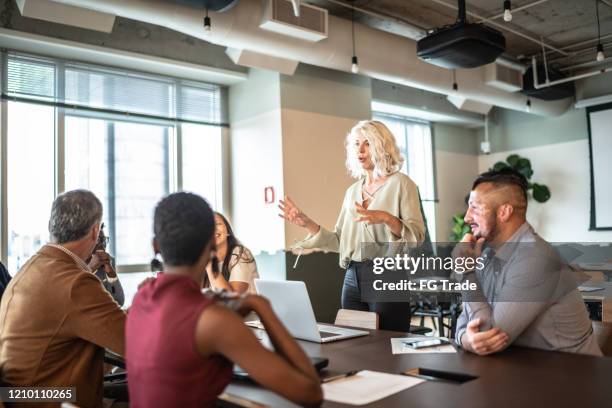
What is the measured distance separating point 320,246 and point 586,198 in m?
6.70

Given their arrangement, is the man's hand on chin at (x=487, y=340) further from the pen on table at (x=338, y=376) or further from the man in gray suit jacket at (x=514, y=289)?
the pen on table at (x=338, y=376)

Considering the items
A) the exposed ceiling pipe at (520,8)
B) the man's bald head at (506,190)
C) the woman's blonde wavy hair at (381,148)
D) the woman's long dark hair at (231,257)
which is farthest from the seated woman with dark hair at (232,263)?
the exposed ceiling pipe at (520,8)

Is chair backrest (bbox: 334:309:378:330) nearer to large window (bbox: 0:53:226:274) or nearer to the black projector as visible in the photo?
the black projector

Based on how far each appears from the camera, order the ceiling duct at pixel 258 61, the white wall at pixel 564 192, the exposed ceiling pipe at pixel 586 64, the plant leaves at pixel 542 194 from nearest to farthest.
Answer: the ceiling duct at pixel 258 61
the exposed ceiling pipe at pixel 586 64
the white wall at pixel 564 192
the plant leaves at pixel 542 194

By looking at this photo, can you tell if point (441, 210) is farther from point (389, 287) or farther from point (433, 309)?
point (389, 287)

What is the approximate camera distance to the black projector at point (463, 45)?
415 cm

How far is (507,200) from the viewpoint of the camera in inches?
77.0

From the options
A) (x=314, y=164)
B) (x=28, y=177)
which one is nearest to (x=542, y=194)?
(x=314, y=164)

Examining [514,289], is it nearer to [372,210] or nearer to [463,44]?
[372,210]

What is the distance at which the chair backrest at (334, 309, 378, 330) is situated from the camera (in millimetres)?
2488

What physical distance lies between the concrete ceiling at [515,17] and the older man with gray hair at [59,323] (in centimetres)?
442

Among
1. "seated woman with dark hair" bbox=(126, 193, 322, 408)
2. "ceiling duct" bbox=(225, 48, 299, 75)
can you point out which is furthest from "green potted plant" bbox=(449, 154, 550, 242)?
"seated woman with dark hair" bbox=(126, 193, 322, 408)

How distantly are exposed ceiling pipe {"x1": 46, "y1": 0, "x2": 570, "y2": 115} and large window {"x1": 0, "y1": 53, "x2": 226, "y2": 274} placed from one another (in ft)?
4.65

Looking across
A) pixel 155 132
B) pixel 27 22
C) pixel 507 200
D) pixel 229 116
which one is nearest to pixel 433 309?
pixel 229 116
